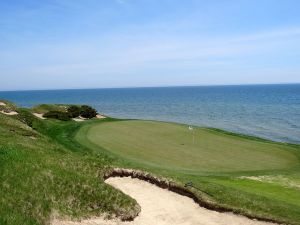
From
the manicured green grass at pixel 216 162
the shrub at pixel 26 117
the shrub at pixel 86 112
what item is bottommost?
the manicured green grass at pixel 216 162

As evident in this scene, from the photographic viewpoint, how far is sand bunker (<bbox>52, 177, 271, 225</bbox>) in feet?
47.5

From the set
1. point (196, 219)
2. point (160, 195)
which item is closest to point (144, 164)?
point (160, 195)

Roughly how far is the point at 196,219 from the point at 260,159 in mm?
13473

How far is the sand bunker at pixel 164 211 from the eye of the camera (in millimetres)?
14492

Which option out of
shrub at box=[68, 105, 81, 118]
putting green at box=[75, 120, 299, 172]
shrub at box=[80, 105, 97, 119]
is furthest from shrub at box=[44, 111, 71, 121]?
putting green at box=[75, 120, 299, 172]

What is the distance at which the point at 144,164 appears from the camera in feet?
77.7

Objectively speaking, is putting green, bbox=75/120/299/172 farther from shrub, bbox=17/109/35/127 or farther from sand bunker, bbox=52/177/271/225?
sand bunker, bbox=52/177/271/225

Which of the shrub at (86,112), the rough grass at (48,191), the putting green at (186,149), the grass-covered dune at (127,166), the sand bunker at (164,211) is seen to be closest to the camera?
the rough grass at (48,191)

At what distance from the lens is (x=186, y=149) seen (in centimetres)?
2889

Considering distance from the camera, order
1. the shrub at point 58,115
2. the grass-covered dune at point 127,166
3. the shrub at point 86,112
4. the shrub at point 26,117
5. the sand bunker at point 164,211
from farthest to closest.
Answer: the shrub at point 86,112
the shrub at point 58,115
the shrub at point 26,117
the sand bunker at point 164,211
the grass-covered dune at point 127,166

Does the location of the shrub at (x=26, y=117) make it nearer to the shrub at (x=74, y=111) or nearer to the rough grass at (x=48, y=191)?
the shrub at (x=74, y=111)

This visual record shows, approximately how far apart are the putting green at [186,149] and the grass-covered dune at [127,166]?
6cm

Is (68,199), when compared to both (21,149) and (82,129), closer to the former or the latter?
(21,149)

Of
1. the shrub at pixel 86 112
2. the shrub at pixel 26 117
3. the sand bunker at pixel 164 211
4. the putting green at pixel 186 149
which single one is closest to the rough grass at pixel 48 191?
the sand bunker at pixel 164 211
